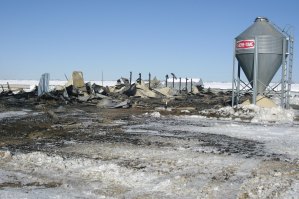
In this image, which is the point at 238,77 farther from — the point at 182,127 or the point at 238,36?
the point at 182,127

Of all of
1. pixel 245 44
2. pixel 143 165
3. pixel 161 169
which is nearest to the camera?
pixel 161 169

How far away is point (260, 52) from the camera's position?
19703mm

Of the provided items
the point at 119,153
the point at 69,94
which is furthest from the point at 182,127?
the point at 69,94

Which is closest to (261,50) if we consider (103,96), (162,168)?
(103,96)

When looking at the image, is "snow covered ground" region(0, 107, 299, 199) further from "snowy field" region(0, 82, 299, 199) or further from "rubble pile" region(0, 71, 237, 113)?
"rubble pile" region(0, 71, 237, 113)

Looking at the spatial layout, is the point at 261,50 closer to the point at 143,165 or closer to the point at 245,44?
the point at 245,44

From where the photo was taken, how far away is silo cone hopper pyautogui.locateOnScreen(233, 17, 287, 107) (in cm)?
1970

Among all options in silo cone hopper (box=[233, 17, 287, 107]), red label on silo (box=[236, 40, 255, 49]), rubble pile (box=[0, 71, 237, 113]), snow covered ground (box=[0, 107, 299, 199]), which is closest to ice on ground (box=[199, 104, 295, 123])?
silo cone hopper (box=[233, 17, 287, 107])

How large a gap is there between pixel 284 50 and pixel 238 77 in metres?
2.70

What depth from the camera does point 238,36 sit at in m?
20.7

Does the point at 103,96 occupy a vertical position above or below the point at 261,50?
below

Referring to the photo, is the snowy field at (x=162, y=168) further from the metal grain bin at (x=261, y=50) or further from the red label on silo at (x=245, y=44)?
the red label on silo at (x=245, y=44)

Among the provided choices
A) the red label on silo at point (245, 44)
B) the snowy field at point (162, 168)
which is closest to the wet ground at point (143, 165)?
the snowy field at point (162, 168)

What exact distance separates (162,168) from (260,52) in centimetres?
1407
